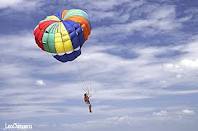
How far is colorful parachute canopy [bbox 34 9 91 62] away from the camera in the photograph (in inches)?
2162

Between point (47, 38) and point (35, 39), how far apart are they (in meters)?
1.76

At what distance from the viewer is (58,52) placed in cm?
5534

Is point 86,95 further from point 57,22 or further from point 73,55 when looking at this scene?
point 57,22

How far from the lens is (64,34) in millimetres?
54906

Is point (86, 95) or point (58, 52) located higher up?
point (58, 52)

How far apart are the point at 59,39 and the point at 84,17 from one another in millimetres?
4231

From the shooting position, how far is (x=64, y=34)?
54.9 m

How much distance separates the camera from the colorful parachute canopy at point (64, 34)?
54906mm

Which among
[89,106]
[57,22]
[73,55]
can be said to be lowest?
[89,106]

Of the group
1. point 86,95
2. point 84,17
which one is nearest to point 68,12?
point 84,17

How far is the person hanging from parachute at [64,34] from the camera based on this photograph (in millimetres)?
54875

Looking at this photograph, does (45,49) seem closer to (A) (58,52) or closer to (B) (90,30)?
(A) (58,52)

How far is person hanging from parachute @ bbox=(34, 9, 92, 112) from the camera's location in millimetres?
54875

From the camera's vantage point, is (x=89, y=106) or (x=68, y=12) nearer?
(x=89, y=106)
